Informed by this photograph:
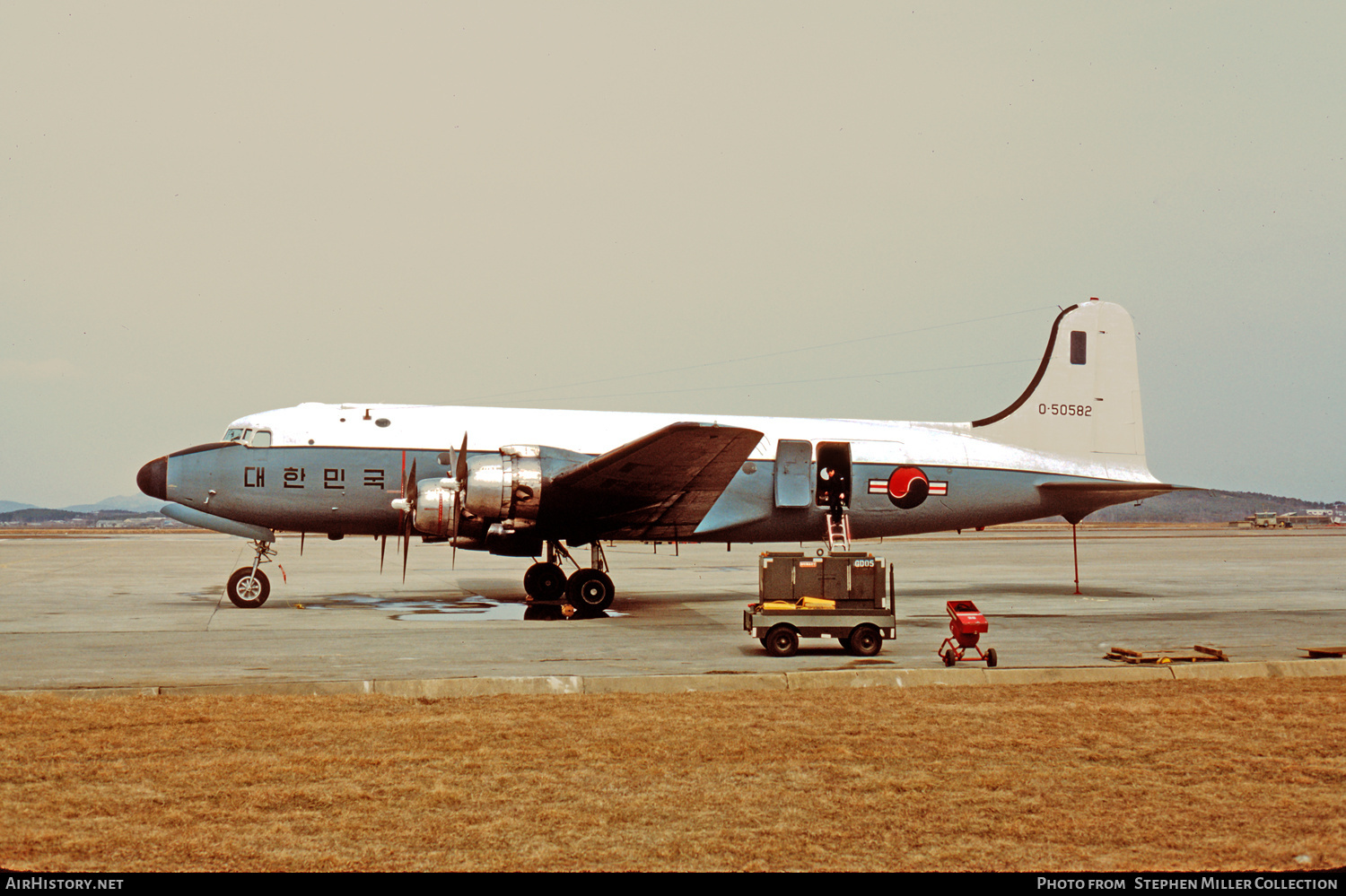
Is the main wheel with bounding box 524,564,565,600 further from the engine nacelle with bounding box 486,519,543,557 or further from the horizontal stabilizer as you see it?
the horizontal stabilizer

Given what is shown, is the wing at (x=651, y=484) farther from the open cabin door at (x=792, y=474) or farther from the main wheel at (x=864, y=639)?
the main wheel at (x=864, y=639)

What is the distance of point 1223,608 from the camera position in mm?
20172

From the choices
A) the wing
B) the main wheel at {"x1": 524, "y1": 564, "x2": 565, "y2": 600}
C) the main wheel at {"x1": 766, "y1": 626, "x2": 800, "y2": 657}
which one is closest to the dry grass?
the main wheel at {"x1": 766, "y1": 626, "x2": 800, "y2": 657}

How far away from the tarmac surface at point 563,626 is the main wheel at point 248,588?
41 cm

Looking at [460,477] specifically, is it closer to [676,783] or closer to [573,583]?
[573,583]

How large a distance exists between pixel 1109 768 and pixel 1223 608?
1544cm

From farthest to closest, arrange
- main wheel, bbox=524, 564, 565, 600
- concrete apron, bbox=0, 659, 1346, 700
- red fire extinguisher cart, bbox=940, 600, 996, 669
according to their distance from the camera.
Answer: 1. main wheel, bbox=524, 564, 565, 600
2. red fire extinguisher cart, bbox=940, 600, 996, 669
3. concrete apron, bbox=0, 659, 1346, 700

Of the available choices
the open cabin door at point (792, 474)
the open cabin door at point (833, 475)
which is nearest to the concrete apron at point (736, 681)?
the open cabin door at point (792, 474)

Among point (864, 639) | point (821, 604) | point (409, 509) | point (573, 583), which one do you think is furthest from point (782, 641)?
point (409, 509)

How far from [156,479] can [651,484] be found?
10.6 metres

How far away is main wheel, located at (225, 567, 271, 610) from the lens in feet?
65.9

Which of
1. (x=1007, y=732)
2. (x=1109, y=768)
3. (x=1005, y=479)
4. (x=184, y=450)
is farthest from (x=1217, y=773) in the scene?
(x=184, y=450)

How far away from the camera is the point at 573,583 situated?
63.4 feet

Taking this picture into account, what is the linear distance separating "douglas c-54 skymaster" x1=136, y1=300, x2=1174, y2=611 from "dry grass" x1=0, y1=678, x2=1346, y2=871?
332 inches
